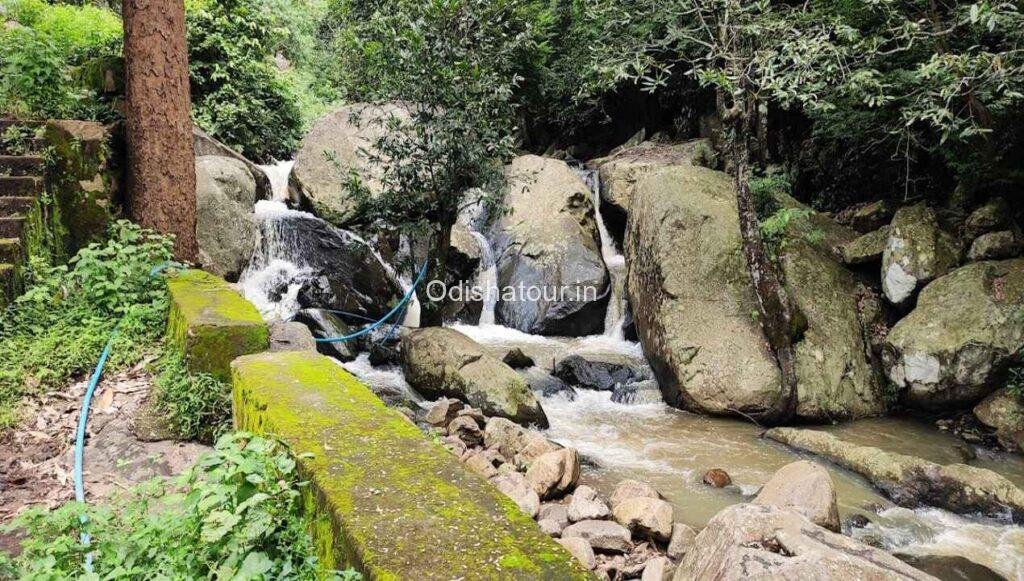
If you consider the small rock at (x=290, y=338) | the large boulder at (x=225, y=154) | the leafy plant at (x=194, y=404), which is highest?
the large boulder at (x=225, y=154)

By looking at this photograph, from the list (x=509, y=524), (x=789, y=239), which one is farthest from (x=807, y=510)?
(x=789, y=239)

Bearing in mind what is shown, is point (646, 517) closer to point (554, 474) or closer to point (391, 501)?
point (554, 474)

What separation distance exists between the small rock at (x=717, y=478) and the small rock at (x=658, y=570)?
1827 mm

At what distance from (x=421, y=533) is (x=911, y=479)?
5640 millimetres

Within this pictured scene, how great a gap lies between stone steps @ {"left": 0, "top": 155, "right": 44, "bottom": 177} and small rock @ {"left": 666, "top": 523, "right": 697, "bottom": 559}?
6.42 meters

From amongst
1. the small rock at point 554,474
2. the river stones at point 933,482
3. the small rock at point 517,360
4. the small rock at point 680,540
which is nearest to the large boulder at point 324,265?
the small rock at point 517,360

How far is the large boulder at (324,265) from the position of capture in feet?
30.7

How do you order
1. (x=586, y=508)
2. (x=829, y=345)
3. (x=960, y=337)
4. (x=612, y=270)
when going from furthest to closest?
(x=612, y=270) → (x=829, y=345) → (x=960, y=337) → (x=586, y=508)

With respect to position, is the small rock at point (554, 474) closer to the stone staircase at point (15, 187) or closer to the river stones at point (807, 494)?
the river stones at point (807, 494)

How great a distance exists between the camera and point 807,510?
14.4 ft

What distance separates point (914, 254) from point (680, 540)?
5.98 meters

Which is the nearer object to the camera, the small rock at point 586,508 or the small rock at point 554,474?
the small rock at point 586,508

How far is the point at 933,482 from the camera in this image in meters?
5.44

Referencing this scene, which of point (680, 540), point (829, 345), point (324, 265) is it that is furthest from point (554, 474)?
point (324, 265)
